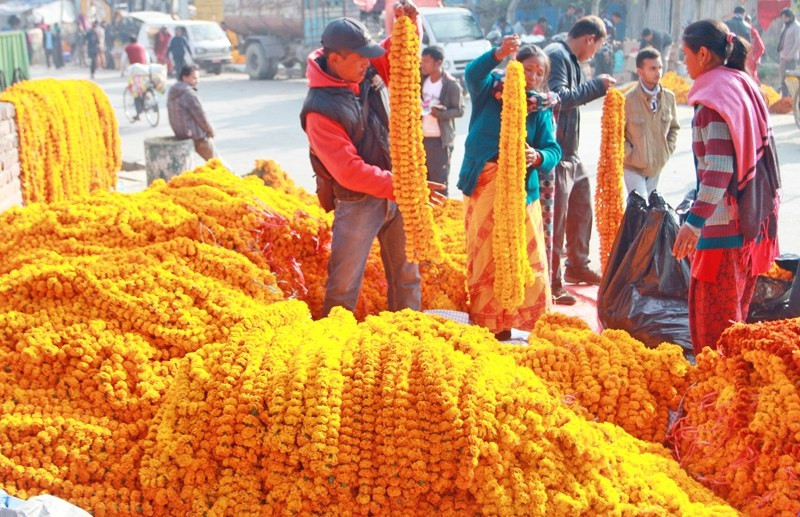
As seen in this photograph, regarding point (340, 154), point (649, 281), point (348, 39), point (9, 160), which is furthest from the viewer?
point (9, 160)

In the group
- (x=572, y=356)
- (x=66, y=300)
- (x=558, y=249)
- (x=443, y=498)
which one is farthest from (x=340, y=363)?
(x=558, y=249)

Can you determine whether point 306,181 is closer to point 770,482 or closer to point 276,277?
point 276,277

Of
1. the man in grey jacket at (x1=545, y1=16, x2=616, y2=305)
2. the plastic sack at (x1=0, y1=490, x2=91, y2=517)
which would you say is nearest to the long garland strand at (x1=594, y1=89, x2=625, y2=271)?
the man in grey jacket at (x1=545, y1=16, x2=616, y2=305)

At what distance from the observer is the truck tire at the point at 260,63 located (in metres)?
24.6

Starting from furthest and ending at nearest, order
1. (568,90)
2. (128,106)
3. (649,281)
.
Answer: (128,106)
(568,90)
(649,281)

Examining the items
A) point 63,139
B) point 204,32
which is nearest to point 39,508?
point 63,139

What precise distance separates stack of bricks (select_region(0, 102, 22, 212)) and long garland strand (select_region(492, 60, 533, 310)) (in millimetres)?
4088

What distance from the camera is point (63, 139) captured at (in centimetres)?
741

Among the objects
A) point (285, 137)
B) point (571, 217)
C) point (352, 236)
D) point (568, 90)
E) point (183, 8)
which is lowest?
point (285, 137)

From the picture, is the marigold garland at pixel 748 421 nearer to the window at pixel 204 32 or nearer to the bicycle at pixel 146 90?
the bicycle at pixel 146 90

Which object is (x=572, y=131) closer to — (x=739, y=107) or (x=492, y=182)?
(x=492, y=182)

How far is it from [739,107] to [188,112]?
→ 6.64m

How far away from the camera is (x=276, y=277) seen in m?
4.30

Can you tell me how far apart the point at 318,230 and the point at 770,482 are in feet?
8.93
